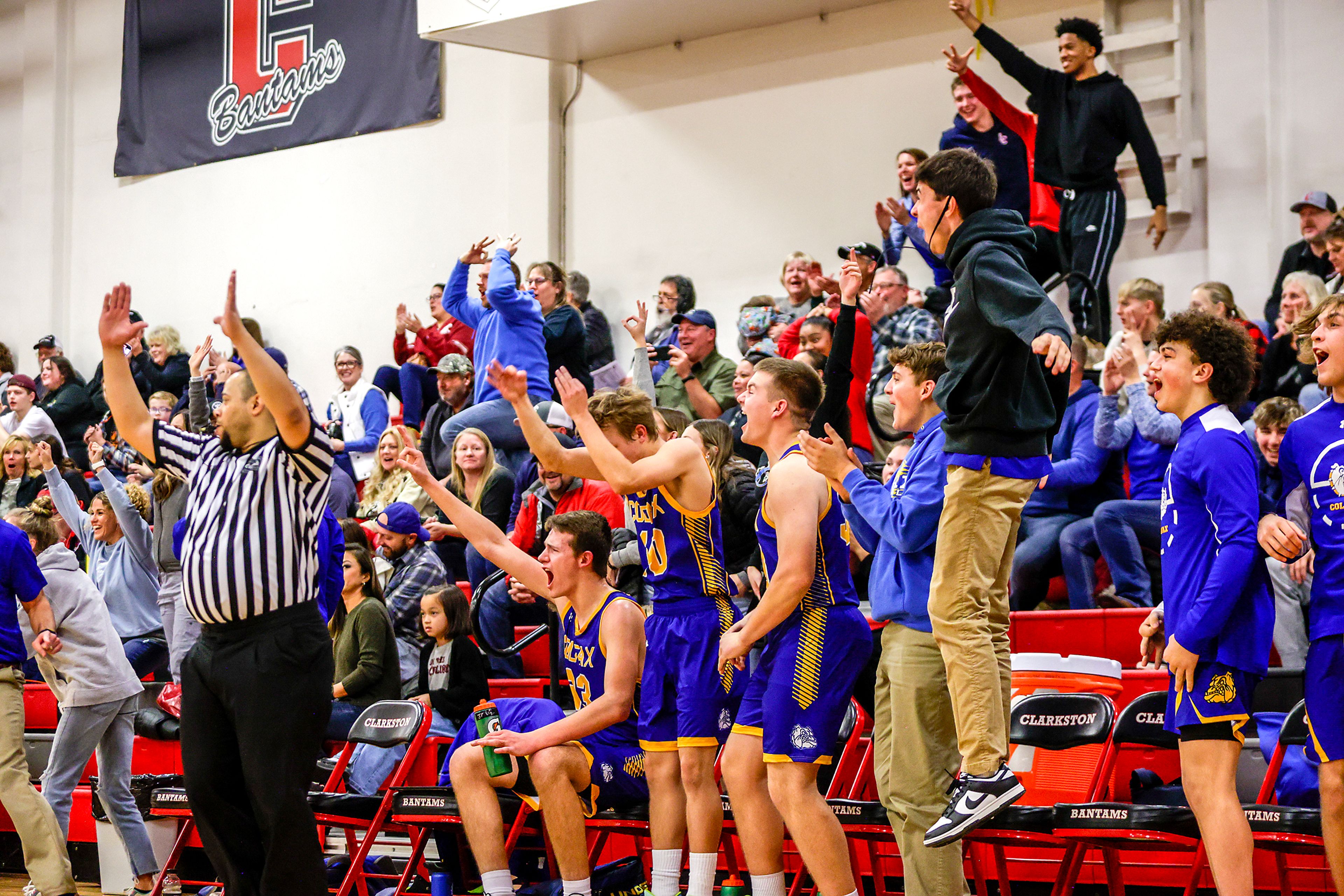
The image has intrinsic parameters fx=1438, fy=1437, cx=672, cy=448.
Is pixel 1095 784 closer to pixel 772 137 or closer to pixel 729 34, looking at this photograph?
pixel 772 137

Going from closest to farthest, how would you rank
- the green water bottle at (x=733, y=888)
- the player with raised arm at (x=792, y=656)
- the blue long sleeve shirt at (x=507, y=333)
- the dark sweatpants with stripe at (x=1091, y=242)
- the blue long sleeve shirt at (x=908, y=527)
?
the blue long sleeve shirt at (x=908, y=527)
the player with raised arm at (x=792, y=656)
the green water bottle at (x=733, y=888)
the dark sweatpants with stripe at (x=1091, y=242)
the blue long sleeve shirt at (x=507, y=333)

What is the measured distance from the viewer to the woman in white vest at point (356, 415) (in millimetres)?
11430

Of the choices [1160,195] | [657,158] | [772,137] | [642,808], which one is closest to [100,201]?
[657,158]

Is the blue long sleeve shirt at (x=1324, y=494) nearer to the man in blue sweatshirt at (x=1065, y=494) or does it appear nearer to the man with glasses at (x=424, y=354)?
the man in blue sweatshirt at (x=1065, y=494)

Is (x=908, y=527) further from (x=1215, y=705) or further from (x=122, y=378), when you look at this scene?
(x=122, y=378)

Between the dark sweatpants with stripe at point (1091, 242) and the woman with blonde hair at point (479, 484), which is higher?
the dark sweatpants with stripe at point (1091, 242)

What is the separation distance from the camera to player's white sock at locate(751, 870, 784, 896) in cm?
465

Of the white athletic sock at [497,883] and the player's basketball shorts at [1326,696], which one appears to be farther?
the white athletic sock at [497,883]

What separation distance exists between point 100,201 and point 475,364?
26.7ft

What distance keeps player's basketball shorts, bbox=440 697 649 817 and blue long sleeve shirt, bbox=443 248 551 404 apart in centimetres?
331

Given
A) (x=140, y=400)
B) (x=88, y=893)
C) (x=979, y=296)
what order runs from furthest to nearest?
1. (x=88, y=893)
2. (x=140, y=400)
3. (x=979, y=296)

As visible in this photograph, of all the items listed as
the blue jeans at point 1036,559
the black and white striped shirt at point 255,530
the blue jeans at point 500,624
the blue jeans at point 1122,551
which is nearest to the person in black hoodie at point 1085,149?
the blue jeans at point 1036,559

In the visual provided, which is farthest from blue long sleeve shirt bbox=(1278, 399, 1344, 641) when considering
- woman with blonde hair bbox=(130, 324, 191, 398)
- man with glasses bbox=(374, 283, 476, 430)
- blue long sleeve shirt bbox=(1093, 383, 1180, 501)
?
woman with blonde hair bbox=(130, 324, 191, 398)

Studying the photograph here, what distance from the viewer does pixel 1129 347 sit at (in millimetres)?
6660
